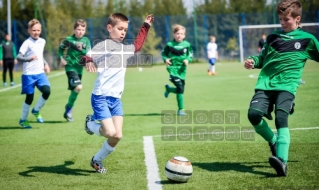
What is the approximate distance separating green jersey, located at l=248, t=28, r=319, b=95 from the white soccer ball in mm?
1404

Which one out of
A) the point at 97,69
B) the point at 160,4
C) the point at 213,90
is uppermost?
the point at 160,4

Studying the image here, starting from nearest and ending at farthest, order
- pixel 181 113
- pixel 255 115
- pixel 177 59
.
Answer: pixel 255 115, pixel 181 113, pixel 177 59

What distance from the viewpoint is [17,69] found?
3700 cm

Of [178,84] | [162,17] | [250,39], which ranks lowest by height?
[178,84]

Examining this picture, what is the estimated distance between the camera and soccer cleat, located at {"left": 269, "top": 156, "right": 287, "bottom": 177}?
17.1 feet

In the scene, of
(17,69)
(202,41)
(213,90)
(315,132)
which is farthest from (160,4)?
(315,132)

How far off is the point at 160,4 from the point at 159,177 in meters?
42.2

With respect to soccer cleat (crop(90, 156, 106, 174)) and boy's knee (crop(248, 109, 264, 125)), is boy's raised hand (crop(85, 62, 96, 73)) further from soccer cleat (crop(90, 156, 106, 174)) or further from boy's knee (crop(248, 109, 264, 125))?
boy's knee (crop(248, 109, 264, 125))

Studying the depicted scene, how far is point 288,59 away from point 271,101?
0.56 metres

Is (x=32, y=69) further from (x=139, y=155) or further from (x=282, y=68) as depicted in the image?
(x=282, y=68)

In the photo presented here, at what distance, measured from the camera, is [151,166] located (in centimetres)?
611

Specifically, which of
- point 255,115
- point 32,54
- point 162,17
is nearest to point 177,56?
point 32,54

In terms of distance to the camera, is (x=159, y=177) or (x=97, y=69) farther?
(x=97, y=69)

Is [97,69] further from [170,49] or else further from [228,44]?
[228,44]
